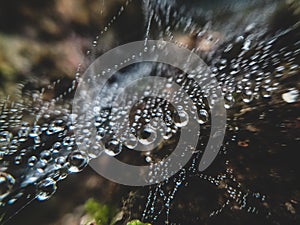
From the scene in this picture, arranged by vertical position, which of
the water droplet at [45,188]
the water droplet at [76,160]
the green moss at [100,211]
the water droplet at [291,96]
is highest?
the water droplet at [76,160]

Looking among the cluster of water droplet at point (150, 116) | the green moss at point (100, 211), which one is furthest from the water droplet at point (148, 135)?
the green moss at point (100, 211)

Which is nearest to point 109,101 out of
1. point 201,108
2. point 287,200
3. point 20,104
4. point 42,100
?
point 42,100

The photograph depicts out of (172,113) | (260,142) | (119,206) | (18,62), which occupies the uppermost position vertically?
(18,62)

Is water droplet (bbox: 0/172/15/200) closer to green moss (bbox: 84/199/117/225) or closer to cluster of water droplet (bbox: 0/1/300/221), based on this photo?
cluster of water droplet (bbox: 0/1/300/221)

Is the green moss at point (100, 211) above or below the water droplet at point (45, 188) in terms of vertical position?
below

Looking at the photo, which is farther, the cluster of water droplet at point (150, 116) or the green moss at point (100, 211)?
the green moss at point (100, 211)

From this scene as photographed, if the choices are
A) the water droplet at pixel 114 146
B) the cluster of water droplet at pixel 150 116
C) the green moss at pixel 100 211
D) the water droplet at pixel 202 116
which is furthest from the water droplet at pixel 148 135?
the green moss at pixel 100 211

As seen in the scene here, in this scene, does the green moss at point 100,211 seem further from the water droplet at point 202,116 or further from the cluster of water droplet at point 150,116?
the water droplet at point 202,116

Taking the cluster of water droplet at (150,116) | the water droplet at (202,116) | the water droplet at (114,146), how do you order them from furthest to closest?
the water droplet at (114,146)
the water droplet at (202,116)
the cluster of water droplet at (150,116)

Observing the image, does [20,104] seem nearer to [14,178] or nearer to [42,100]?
[42,100]

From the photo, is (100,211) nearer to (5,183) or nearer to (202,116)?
(5,183)

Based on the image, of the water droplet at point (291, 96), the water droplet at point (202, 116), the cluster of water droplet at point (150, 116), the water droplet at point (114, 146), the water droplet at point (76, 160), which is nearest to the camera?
Answer: the water droplet at point (291, 96)
